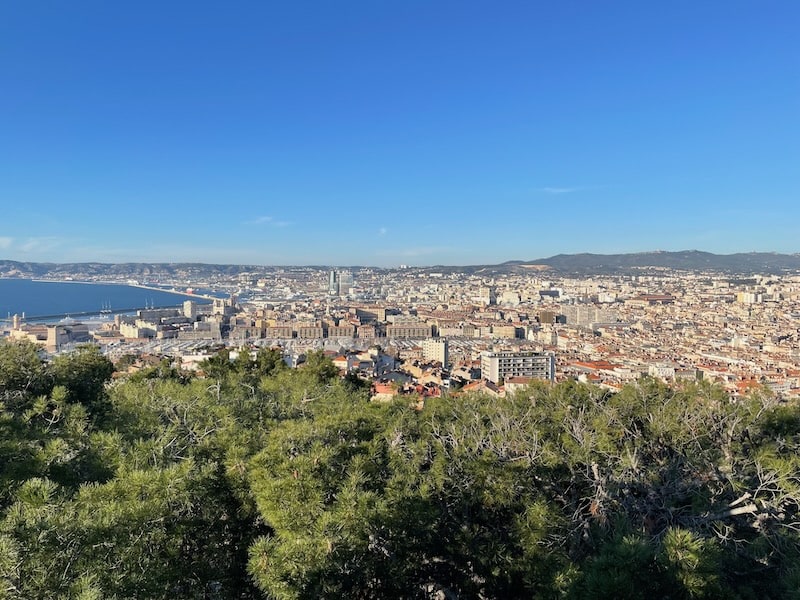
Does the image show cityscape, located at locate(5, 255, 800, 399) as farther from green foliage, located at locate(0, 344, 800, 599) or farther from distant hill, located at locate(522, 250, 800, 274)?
distant hill, located at locate(522, 250, 800, 274)

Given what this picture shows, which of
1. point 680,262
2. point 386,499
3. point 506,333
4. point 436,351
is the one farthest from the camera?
point 680,262

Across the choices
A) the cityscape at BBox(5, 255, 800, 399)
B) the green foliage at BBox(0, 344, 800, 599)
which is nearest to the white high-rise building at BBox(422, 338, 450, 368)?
the cityscape at BBox(5, 255, 800, 399)

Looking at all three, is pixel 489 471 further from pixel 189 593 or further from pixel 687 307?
pixel 687 307

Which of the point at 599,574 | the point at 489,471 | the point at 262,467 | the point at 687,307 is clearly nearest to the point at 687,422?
the point at 489,471

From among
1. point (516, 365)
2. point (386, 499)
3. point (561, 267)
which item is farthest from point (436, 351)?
point (561, 267)

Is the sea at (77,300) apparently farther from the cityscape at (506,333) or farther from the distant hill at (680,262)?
the distant hill at (680,262)

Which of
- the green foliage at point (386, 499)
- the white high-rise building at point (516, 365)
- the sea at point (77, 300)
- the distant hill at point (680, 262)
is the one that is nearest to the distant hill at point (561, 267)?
the distant hill at point (680, 262)

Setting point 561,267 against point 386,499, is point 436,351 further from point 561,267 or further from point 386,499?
point 561,267
